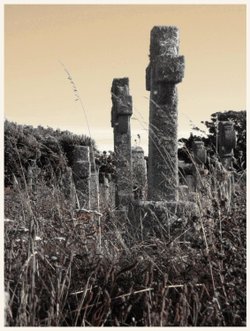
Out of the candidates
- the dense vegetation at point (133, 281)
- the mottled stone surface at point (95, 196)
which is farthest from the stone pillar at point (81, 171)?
the dense vegetation at point (133, 281)

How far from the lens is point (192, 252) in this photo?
5.00m

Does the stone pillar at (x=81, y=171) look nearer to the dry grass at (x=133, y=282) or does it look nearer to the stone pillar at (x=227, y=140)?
the stone pillar at (x=227, y=140)

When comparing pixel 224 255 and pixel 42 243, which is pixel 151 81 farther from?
pixel 224 255

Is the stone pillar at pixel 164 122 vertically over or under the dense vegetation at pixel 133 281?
over

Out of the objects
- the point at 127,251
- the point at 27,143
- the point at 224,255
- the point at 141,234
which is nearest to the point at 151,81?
the point at 141,234

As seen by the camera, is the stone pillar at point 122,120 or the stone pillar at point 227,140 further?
the stone pillar at point 122,120

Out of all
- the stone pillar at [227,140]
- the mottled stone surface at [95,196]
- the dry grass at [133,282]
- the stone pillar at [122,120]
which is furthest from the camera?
the stone pillar at [122,120]

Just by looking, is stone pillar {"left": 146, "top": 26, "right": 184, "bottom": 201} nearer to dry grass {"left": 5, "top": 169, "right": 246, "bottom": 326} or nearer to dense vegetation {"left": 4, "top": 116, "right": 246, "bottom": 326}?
dense vegetation {"left": 4, "top": 116, "right": 246, "bottom": 326}

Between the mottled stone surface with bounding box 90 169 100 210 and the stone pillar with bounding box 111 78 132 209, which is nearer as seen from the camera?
the mottled stone surface with bounding box 90 169 100 210

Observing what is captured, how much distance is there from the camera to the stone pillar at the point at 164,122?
6680mm

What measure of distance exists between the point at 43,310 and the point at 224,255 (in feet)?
3.93

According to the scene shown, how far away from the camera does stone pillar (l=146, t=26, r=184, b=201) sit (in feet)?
21.9

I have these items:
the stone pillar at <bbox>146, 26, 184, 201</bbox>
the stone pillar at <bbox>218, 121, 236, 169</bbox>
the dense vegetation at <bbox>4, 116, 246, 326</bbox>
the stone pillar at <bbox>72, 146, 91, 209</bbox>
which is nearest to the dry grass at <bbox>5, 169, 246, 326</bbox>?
the dense vegetation at <bbox>4, 116, 246, 326</bbox>

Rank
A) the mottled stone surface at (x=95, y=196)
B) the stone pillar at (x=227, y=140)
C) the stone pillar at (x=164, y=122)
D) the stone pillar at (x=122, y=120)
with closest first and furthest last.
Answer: the stone pillar at (x=164, y=122) → the mottled stone surface at (x=95, y=196) → the stone pillar at (x=227, y=140) → the stone pillar at (x=122, y=120)
